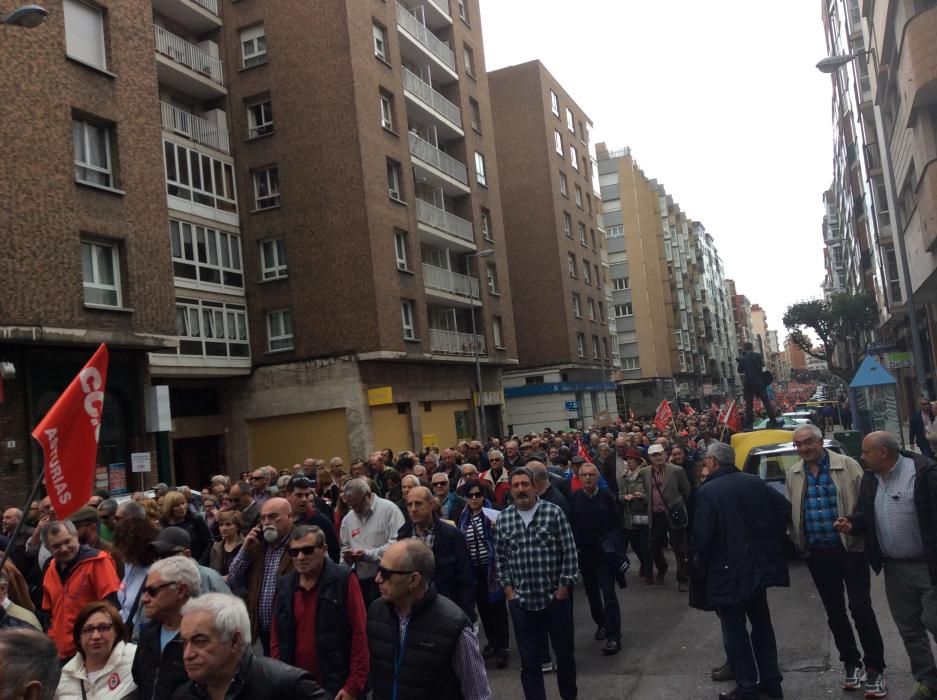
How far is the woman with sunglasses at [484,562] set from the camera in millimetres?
7984

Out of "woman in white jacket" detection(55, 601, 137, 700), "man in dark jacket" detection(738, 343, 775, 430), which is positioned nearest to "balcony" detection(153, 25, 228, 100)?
"man in dark jacket" detection(738, 343, 775, 430)

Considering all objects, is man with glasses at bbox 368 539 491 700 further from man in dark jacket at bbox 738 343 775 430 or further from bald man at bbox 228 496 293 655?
man in dark jacket at bbox 738 343 775 430

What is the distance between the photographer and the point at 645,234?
236ft

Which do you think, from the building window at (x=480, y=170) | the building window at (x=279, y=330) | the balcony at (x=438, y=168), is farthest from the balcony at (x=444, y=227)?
the building window at (x=279, y=330)

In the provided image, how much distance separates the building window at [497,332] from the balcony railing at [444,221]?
3845mm

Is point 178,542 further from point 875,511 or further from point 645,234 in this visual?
point 645,234

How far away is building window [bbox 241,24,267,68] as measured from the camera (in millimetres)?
29141

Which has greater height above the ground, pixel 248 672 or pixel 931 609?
pixel 248 672

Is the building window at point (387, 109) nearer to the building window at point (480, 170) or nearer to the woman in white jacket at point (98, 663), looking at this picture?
the building window at point (480, 170)

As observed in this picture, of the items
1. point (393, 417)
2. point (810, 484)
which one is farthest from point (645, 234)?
point (810, 484)

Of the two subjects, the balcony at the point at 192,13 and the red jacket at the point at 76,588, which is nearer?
the red jacket at the point at 76,588

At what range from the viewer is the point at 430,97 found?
3381 centimetres

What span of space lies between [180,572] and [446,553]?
2866 millimetres

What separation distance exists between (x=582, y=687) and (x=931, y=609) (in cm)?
271
